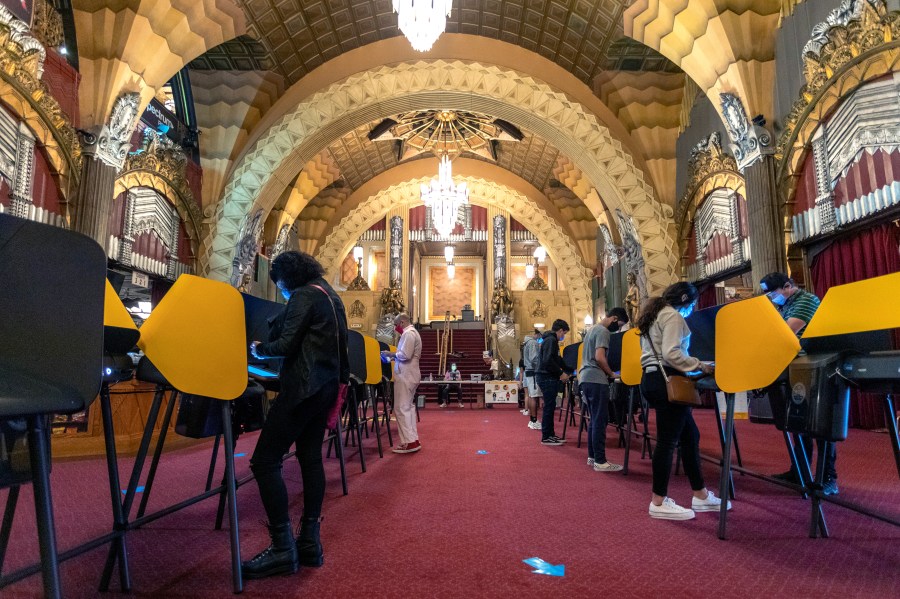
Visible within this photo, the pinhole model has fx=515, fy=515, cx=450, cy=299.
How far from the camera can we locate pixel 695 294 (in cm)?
294

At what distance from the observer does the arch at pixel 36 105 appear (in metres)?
6.51

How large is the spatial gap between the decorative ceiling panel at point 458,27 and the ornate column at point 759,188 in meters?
3.53

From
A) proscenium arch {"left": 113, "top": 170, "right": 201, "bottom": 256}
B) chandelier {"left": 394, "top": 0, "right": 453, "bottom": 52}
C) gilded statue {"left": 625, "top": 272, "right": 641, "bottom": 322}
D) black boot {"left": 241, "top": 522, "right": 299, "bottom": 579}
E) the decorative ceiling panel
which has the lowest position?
black boot {"left": 241, "top": 522, "right": 299, "bottom": 579}

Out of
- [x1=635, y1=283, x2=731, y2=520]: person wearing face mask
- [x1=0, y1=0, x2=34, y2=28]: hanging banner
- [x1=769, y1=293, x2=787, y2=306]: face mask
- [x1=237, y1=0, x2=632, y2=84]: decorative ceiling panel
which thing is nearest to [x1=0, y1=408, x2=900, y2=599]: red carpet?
[x1=635, y1=283, x2=731, y2=520]: person wearing face mask

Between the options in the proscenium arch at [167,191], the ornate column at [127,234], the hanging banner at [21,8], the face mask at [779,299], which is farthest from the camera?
the proscenium arch at [167,191]

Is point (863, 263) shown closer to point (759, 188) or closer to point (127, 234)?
point (759, 188)

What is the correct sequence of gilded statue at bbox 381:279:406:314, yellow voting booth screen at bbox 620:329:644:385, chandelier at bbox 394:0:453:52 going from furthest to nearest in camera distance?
gilded statue at bbox 381:279:406:314 < chandelier at bbox 394:0:453:52 < yellow voting booth screen at bbox 620:329:644:385

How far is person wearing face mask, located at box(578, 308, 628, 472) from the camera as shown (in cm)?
425

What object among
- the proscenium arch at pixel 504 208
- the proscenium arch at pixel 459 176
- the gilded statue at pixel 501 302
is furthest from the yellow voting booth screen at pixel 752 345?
the gilded statue at pixel 501 302

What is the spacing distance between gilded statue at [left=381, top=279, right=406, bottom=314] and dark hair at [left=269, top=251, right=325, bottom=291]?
18.1 m

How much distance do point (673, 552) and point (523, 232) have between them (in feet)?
76.8

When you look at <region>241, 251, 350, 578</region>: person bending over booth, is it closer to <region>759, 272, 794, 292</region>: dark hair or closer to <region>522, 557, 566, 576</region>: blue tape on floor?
<region>522, 557, 566, 576</region>: blue tape on floor

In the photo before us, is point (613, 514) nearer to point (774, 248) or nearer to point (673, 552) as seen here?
point (673, 552)

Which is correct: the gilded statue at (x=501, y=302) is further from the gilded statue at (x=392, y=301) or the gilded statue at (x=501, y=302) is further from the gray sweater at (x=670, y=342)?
the gray sweater at (x=670, y=342)
